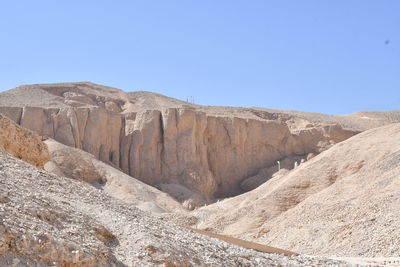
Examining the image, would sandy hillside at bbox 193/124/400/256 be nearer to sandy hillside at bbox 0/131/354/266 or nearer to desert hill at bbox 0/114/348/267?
desert hill at bbox 0/114/348/267

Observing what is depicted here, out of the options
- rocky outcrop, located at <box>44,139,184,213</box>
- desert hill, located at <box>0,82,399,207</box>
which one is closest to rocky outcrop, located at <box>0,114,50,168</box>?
rocky outcrop, located at <box>44,139,184,213</box>

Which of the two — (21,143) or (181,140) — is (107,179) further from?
(21,143)

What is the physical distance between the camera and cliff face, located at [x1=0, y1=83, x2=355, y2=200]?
50625mm

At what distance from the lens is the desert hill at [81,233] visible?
1088 cm

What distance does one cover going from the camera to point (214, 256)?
14.3m

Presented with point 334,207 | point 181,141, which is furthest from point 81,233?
point 181,141

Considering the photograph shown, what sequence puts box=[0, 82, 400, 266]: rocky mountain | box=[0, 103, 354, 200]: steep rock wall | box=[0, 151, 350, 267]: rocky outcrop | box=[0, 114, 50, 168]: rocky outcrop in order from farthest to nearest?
1. box=[0, 103, 354, 200]: steep rock wall
2. box=[0, 114, 50, 168]: rocky outcrop
3. box=[0, 82, 400, 266]: rocky mountain
4. box=[0, 151, 350, 267]: rocky outcrop

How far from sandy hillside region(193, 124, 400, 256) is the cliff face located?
1321cm

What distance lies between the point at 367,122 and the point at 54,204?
210ft

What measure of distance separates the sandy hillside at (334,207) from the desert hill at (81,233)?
24.7 feet

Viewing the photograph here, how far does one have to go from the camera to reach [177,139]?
53844 mm

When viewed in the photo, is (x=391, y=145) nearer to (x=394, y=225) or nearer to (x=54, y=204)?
(x=394, y=225)

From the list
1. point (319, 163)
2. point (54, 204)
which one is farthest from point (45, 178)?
point (319, 163)

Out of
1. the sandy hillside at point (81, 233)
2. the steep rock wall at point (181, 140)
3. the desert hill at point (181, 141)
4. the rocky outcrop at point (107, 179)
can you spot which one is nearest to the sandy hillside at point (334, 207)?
the rocky outcrop at point (107, 179)
